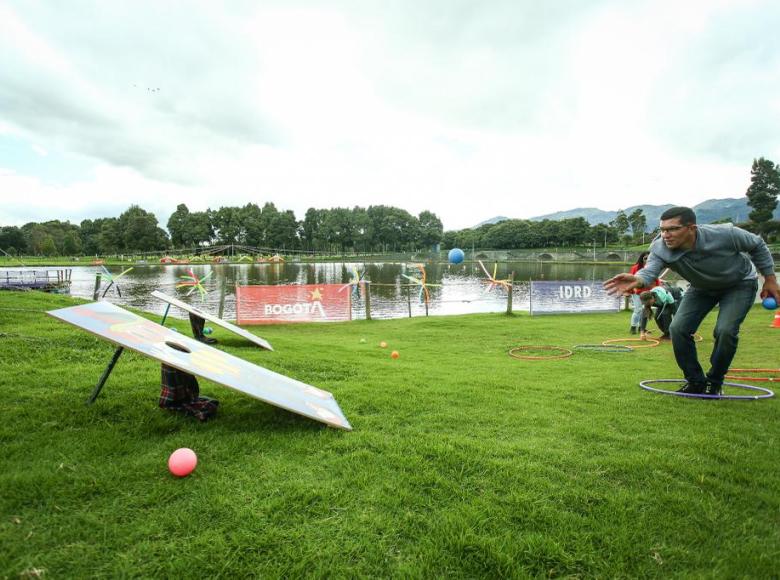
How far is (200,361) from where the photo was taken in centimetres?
374

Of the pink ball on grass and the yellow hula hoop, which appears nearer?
the pink ball on grass

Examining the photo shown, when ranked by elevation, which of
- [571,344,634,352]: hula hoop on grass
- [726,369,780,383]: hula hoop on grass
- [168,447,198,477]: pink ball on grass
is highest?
[168,447,198,477]: pink ball on grass

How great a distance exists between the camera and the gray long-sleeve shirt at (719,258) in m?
4.73

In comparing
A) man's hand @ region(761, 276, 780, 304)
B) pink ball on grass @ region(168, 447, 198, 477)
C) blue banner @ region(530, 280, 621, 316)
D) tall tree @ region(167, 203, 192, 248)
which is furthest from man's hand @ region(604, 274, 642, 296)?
tall tree @ region(167, 203, 192, 248)

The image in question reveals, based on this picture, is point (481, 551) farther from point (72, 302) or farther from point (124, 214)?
point (124, 214)

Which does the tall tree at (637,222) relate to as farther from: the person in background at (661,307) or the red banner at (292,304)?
the red banner at (292,304)

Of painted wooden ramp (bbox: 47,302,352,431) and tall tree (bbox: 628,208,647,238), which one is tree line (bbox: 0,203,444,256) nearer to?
tall tree (bbox: 628,208,647,238)

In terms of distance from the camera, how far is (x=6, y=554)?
2.10 meters

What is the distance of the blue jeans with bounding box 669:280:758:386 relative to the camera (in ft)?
15.9

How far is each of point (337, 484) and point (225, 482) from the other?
784mm

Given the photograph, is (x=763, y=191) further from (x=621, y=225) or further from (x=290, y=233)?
(x=290, y=233)

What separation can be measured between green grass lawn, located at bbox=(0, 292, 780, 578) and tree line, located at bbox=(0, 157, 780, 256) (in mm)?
127818

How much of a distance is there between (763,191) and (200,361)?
12150 cm

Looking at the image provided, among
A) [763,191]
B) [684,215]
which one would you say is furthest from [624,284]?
[763,191]
